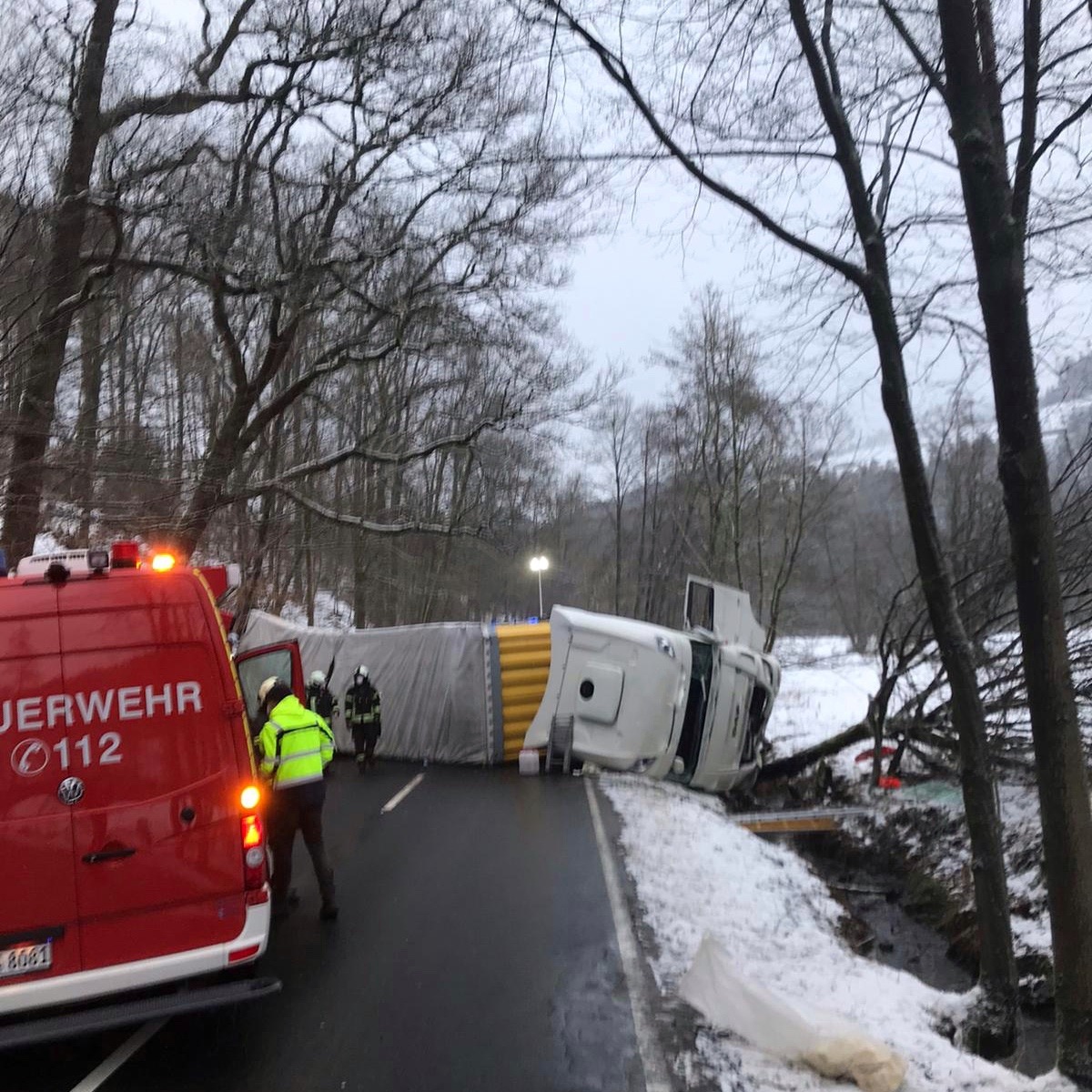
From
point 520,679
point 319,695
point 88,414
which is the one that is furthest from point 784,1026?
point 520,679

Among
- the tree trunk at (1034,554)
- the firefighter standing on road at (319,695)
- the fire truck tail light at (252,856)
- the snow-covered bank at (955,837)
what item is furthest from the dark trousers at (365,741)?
the tree trunk at (1034,554)

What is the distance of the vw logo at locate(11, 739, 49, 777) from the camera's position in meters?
4.32

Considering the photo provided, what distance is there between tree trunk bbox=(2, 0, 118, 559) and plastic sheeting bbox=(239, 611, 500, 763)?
643cm

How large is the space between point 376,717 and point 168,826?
11322mm

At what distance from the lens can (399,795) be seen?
43.8 feet

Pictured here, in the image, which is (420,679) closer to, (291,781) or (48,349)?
(48,349)

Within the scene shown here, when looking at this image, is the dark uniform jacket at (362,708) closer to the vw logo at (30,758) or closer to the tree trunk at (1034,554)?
the vw logo at (30,758)

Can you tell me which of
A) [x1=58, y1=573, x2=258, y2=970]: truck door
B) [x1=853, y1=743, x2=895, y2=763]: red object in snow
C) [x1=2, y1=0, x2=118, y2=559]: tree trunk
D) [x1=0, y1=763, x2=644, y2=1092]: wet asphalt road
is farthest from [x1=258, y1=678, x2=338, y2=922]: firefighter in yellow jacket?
[x1=853, y1=743, x2=895, y2=763]: red object in snow

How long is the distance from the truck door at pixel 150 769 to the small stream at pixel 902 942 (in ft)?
16.8

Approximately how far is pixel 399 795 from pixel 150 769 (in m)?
9.14

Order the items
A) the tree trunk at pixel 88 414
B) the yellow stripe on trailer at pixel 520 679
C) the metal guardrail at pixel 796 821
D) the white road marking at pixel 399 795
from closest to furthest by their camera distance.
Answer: the tree trunk at pixel 88 414
the white road marking at pixel 399 795
the metal guardrail at pixel 796 821
the yellow stripe on trailer at pixel 520 679

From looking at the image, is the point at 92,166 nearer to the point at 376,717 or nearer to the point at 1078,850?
the point at 376,717

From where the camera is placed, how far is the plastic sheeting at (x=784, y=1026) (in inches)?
165

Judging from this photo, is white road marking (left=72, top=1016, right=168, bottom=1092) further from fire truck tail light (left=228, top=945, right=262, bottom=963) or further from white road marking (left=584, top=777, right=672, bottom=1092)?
white road marking (left=584, top=777, right=672, bottom=1092)
